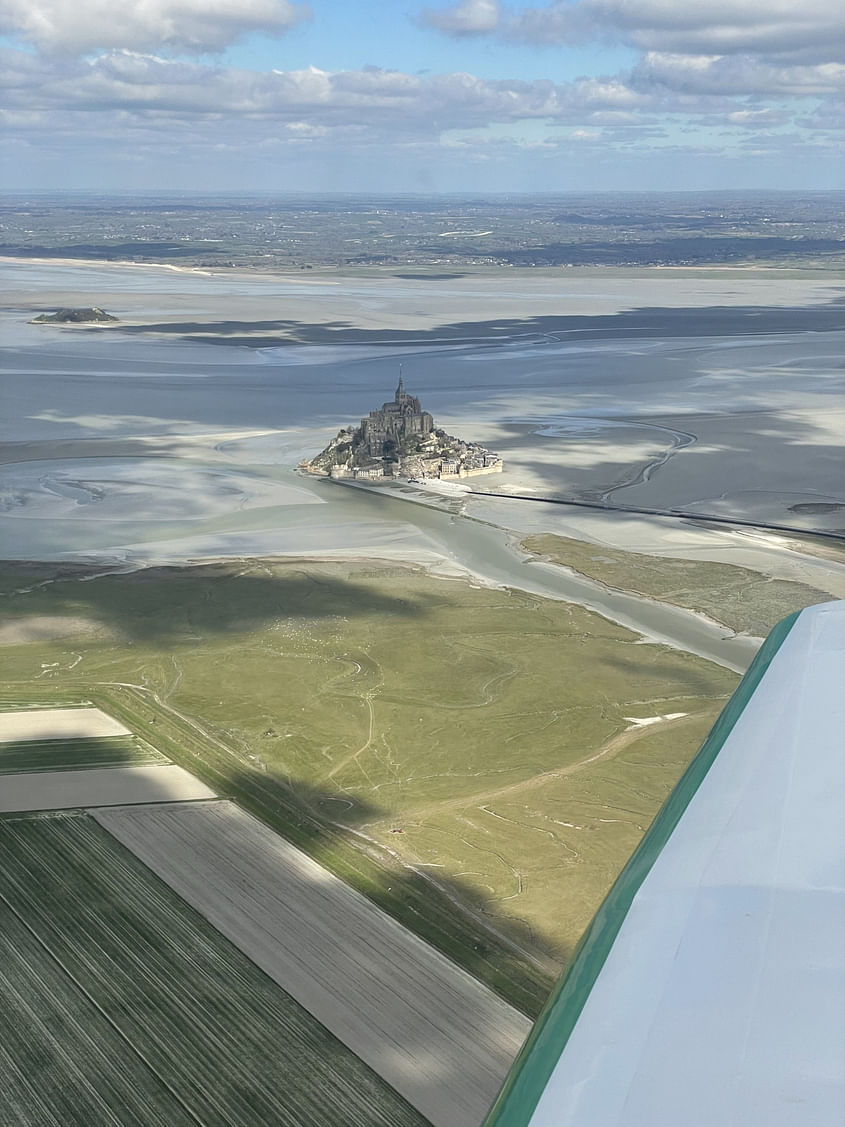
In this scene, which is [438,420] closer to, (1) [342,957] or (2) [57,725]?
(2) [57,725]

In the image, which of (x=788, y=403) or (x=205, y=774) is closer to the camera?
(x=205, y=774)

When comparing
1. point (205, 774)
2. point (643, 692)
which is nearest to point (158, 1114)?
point (205, 774)

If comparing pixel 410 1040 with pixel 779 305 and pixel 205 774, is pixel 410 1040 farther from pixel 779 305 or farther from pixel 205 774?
pixel 779 305

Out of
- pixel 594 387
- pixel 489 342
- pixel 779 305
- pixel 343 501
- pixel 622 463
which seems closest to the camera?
pixel 343 501

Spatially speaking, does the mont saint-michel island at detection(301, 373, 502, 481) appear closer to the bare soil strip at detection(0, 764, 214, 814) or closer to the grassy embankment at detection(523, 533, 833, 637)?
the grassy embankment at detection(523, 533, 833, 637)

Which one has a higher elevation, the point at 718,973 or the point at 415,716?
the point at 718,973

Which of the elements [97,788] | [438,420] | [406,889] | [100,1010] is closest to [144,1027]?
[100,1010]
